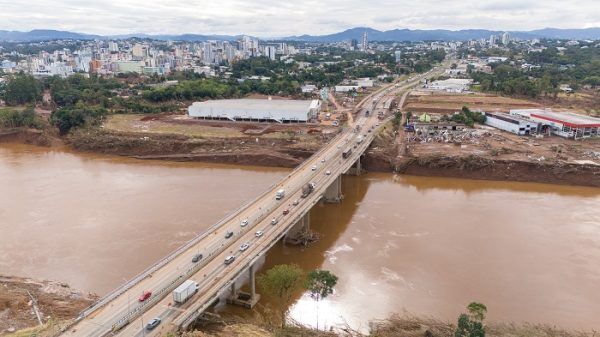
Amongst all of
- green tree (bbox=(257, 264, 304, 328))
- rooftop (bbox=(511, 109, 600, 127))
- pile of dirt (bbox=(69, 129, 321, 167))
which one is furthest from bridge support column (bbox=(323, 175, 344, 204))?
rooftop (bbox=(511, 109, 600, 127))

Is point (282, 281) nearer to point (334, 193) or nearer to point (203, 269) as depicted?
point (203, 269)

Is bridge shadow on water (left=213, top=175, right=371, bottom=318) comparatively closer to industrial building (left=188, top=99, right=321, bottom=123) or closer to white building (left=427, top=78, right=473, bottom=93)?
industrial building (left=188, top=99, right=321, bottom=123)

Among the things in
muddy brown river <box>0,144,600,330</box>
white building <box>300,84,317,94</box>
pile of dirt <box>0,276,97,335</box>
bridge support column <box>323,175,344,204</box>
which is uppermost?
white building <box>300,84,317,94</box>

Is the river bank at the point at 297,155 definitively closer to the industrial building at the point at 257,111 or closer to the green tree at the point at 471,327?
the industrial building at the point at 257,111

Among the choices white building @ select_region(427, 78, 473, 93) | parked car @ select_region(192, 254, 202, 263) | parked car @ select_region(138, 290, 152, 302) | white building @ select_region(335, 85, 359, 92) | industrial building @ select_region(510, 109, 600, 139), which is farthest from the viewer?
white building @ select_region(335, 85, 359, 92)

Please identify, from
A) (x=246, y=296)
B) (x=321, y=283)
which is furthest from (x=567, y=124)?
(x=246, y=296)

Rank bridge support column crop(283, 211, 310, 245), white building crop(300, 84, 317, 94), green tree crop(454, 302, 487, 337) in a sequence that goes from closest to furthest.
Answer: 1. green tree crop(454, 302, 487, 337)
2. bridge support column crop(283, 211, 310, 245)
3. white building crop(300, 84, 317, 94)
